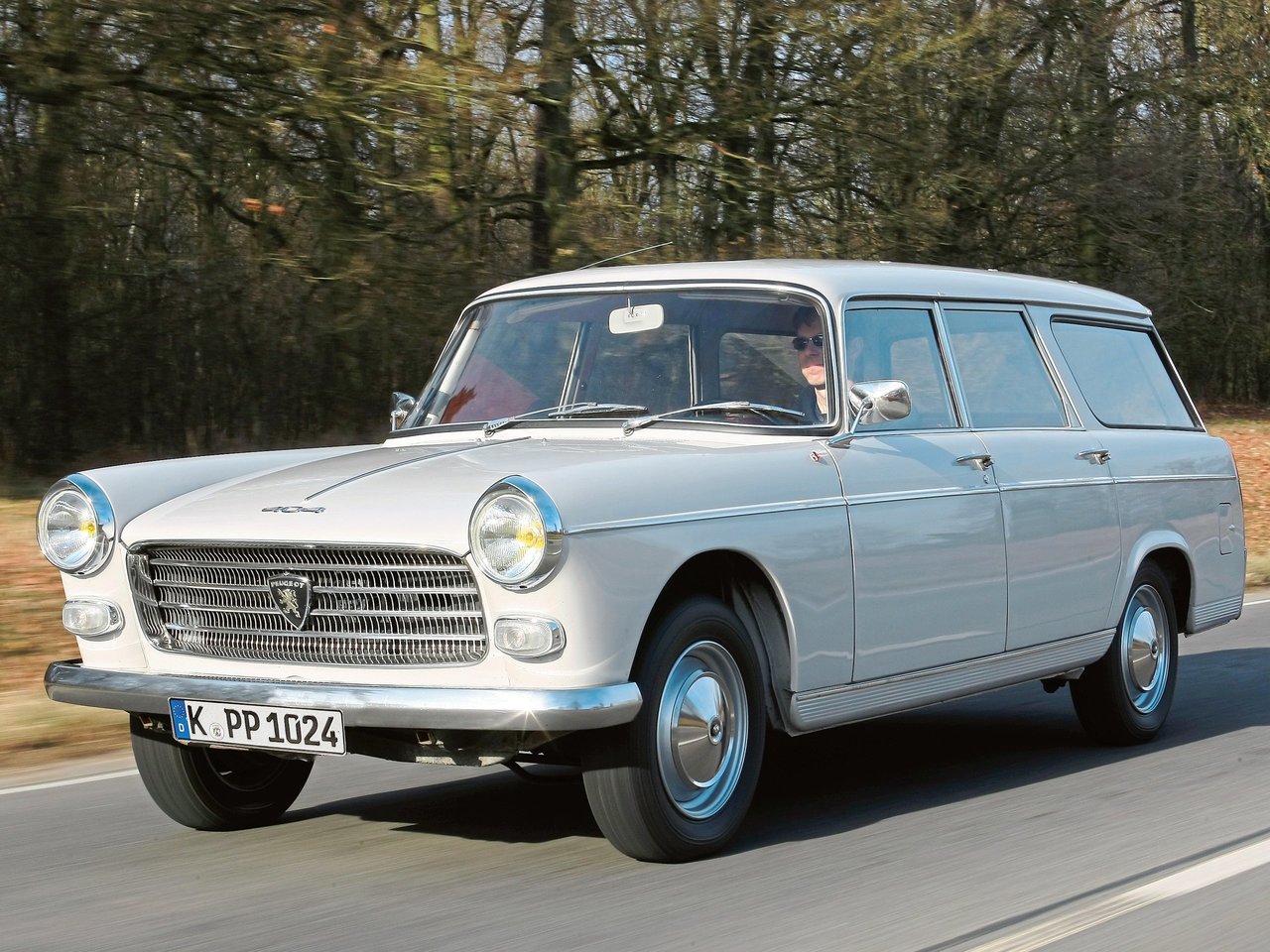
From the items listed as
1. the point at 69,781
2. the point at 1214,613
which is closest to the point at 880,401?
the point at 1214,613

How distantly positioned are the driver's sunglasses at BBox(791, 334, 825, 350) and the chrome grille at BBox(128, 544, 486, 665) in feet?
5.89

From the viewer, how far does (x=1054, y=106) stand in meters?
23.1

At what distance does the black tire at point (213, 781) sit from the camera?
5414 mm

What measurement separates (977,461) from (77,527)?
3.18 metres

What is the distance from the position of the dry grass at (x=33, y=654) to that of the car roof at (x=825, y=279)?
2693mm

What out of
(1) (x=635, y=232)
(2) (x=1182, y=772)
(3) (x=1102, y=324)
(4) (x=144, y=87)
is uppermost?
(4) (x=144, y=87)

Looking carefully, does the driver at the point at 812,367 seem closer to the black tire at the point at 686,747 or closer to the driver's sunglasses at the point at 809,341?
the driver's sunglasses at the point at 809,341

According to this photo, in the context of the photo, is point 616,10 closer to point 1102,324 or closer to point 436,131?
point 436,131

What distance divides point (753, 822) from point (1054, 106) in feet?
64.0

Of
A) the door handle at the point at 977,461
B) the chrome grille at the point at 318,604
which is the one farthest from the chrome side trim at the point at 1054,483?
the chrome grille at the point at 318,604

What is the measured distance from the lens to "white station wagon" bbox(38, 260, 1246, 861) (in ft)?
14.9

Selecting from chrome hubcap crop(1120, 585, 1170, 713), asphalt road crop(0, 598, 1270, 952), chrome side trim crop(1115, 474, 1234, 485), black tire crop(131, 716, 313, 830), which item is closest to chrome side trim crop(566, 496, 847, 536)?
asphalt road crop(0, 598, 1270, 952)

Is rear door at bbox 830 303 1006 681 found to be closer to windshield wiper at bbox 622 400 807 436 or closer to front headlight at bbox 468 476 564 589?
windshield wiper at bbox 622 400 807 436

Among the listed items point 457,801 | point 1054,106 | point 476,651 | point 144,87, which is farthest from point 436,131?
point 1054,106
